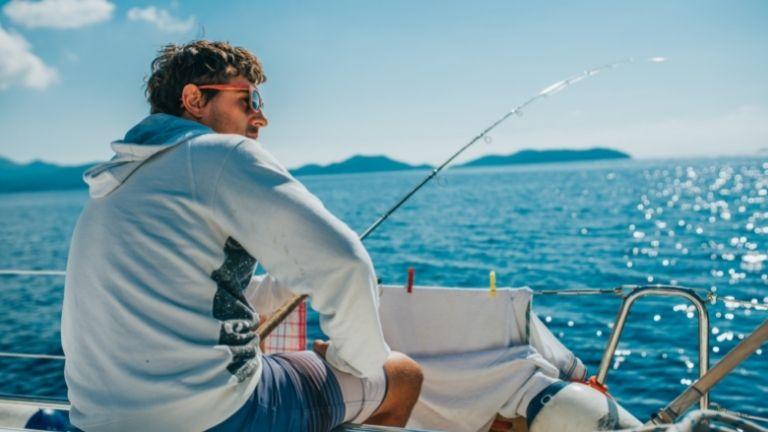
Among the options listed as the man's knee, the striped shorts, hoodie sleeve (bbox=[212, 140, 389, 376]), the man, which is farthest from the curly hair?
the man's knee

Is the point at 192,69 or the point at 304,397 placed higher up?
the point at 192,69

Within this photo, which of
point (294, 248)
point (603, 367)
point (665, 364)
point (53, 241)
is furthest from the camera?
point (53, 241)

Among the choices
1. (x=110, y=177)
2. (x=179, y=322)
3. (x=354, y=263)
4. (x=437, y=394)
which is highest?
(x=110, y=177)

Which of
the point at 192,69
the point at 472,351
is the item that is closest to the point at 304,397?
the point at 192,69

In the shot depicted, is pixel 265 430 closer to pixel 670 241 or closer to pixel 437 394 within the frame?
pixel 437 394

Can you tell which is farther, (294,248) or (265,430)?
(265,430)

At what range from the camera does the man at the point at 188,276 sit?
1282 millimetres

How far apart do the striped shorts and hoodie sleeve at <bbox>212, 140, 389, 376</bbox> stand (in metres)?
0.31

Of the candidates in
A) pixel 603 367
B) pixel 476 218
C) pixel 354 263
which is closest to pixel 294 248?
pixel 354 263

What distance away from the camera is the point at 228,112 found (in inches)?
62.9

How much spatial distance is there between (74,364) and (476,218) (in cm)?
3367

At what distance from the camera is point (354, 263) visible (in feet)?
4.24

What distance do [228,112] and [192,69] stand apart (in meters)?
0.14

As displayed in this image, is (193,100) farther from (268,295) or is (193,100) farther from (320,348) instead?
(268,295)
